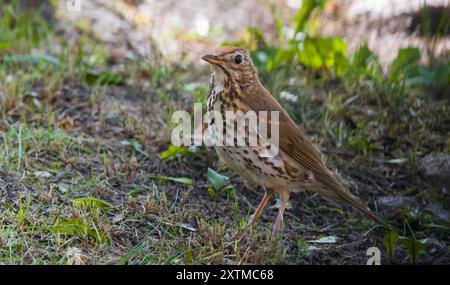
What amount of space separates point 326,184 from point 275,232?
1.61 ft

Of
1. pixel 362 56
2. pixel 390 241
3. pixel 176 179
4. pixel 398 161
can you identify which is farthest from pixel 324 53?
pixel 390 241

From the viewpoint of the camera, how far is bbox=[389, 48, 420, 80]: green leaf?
5.71 metres

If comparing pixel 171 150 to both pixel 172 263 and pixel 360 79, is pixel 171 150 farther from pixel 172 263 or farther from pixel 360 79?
pixel 360 79

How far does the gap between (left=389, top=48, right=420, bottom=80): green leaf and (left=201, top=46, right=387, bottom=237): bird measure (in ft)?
5.58

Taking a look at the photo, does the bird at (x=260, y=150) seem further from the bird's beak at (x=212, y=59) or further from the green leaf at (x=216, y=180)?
the green leaf at (x=216, y=180)

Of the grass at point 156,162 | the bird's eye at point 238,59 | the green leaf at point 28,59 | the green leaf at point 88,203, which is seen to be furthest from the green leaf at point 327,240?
the green leaf at point 28,59

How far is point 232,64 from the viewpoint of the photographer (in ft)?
13.7

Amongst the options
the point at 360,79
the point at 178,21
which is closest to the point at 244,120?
the point at 360,79

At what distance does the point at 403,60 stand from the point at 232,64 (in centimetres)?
209

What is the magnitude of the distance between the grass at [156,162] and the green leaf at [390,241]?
12cm

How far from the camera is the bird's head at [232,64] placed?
4.12 meters

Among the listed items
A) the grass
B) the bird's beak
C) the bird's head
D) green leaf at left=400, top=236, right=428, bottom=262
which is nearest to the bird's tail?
the grass

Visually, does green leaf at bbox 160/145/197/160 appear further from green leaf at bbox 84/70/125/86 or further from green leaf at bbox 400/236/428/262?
green leaf at bbox 400/236/428/262
